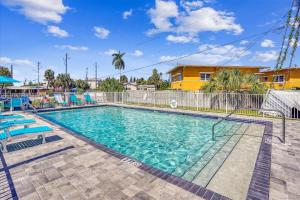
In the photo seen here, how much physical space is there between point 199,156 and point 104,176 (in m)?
3.21

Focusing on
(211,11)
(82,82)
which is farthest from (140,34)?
(82,82)

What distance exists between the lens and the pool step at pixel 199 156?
4393mm

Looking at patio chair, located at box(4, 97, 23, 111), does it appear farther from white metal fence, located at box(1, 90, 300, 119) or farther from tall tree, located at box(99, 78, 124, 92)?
tall tree, located at box(99, 78, 124, 92)

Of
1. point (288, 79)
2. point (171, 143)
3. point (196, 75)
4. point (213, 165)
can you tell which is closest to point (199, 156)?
point (213, 165)

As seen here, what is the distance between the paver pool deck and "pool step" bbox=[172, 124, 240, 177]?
0.73 m

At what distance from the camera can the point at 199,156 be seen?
17.3 feet

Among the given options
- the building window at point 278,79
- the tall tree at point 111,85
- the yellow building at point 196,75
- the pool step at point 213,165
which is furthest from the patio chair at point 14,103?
the building window at point 278,79

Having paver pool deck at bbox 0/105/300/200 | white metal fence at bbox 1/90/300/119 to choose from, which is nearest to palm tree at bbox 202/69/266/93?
white metal fence at bbox 1/90/300/119

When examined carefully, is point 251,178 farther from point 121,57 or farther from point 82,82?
point 82,82

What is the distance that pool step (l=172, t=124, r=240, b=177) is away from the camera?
14.4ft

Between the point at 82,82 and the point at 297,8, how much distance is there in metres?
57.0

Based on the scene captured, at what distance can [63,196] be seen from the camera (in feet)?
9.04

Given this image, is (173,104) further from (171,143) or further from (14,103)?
(14,103)

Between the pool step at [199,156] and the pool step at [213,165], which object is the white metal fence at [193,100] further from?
the pool step at [213,165]
